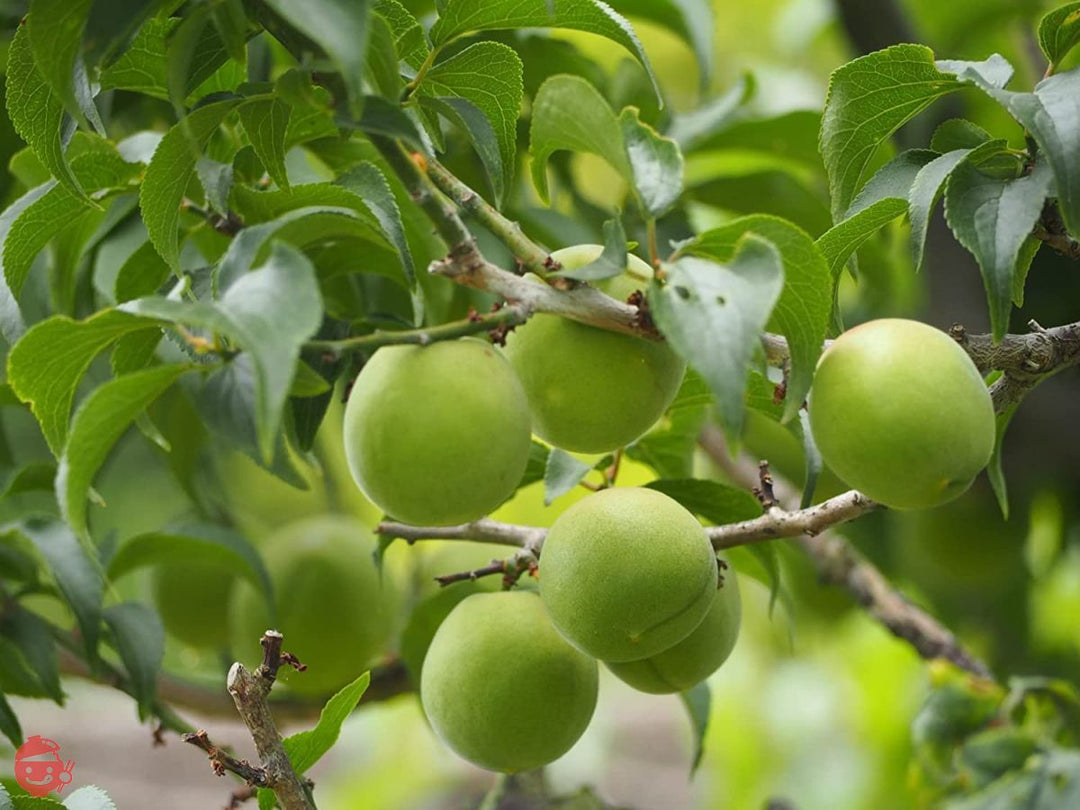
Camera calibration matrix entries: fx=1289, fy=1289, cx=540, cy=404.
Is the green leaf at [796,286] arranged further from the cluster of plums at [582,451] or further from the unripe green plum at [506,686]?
the unripe green plum at [506,686]

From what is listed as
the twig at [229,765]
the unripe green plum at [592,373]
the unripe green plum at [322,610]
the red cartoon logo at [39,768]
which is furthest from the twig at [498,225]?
the unripe green plum at [322,610]

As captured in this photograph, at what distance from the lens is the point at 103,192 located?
26.0 inches

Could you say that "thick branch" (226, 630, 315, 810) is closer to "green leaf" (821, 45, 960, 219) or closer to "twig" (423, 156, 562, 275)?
"twig" (423, 156, 562, 275)

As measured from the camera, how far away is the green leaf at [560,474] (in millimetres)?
614

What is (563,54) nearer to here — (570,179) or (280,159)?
(570,179)

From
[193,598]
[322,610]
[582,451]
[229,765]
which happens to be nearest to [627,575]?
[582,451]

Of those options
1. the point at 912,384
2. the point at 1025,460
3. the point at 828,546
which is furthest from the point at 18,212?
the point at 1025,460

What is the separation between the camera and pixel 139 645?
2.40 feet

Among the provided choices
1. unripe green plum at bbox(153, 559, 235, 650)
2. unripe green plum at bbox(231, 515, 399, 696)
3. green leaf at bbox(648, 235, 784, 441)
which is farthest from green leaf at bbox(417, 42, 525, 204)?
unripe green plum at bbox(153, 559, 235, 650)

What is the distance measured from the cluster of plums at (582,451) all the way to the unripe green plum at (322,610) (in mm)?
342

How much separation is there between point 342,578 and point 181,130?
50cm

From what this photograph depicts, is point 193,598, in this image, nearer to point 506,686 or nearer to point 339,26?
point 506,686

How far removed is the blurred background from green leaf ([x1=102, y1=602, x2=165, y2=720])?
0.12 metres

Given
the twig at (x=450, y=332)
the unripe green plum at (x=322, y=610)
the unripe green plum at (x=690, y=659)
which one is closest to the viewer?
the twig at (x=450, y=332)
